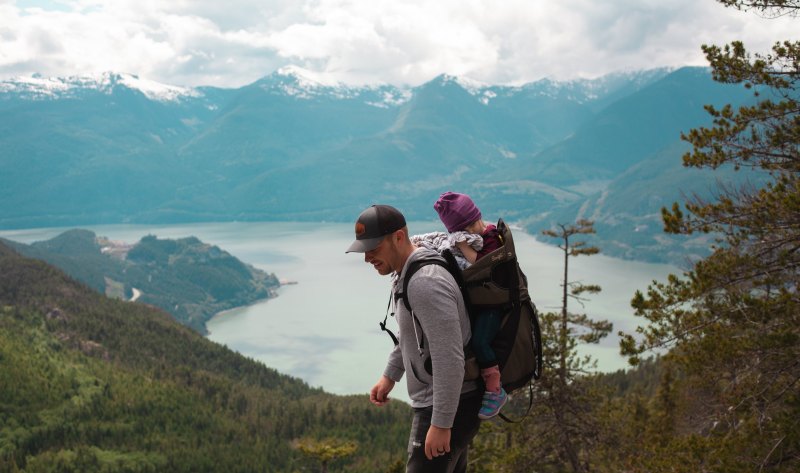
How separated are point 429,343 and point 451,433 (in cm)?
89

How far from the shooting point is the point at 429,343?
4.08 meters

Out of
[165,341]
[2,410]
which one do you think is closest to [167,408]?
[2,410]

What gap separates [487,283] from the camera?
4.21 m

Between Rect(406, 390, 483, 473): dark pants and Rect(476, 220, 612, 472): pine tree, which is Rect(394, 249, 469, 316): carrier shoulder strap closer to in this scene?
Rect(406, 390, 483, 473): dark pants

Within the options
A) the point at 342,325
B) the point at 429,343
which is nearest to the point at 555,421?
the point at 429,343

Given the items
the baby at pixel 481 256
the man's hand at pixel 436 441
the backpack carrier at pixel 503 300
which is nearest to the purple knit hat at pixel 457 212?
the baby at pixel 481 256

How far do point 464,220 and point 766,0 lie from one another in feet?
24.4

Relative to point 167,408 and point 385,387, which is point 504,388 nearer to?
point 385,387

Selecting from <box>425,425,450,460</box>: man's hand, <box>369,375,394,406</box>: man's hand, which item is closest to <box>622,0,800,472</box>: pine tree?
<box>369,375,394,406</box>: man's hand

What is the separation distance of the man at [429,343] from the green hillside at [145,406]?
5599 cm

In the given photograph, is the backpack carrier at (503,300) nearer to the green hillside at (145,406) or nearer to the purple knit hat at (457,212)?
the purple knit hat at (457,212)

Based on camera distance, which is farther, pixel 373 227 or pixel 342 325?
pixel 342 325

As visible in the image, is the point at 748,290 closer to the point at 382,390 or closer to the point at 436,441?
the point at 382,390

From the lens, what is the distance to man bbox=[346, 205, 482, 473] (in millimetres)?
4055
